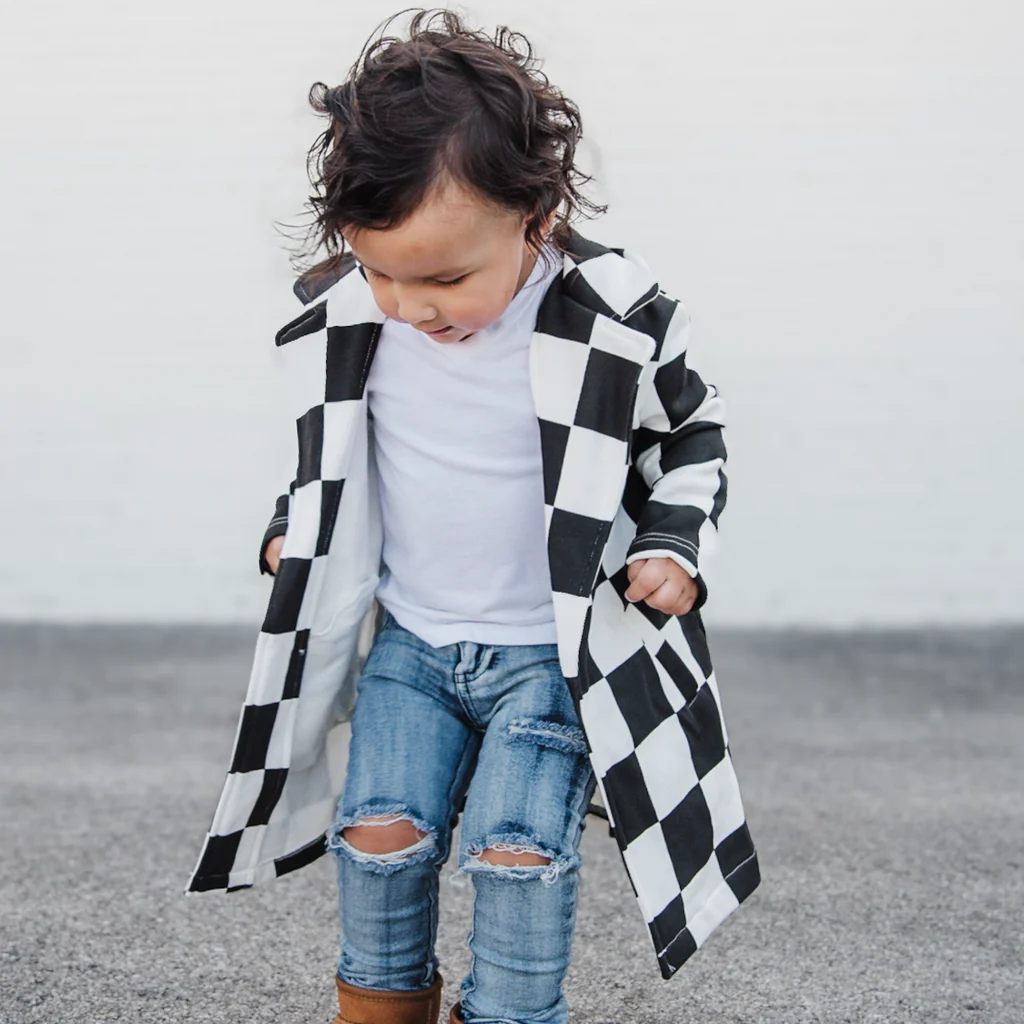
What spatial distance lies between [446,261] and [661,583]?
0.45m

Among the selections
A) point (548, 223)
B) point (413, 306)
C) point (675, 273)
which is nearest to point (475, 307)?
point (413, 306)

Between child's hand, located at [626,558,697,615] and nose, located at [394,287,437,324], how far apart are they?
38 cm

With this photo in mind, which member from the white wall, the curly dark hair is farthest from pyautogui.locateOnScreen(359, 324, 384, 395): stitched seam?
the white wall

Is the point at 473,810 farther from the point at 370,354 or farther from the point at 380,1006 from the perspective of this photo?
the point at 370,354

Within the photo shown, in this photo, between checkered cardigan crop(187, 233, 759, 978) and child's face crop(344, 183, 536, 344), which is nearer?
child's face crop(344, 183, 536, 344)

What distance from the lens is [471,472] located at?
5.65ft

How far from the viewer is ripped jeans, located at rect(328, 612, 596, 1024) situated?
155 centimetres

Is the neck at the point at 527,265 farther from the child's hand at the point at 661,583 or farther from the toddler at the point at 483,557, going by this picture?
the child's hand at the point at 661,583

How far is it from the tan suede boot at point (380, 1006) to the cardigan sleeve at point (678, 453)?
586 millimetres

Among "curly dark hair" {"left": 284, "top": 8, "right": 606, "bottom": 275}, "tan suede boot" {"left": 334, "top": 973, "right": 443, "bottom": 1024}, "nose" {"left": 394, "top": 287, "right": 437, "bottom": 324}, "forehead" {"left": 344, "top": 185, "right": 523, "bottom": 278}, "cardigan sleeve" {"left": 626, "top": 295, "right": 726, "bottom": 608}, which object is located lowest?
"tan suede boot" {"left": 334, "top": 973, "right": 443, "bottom": 1024}

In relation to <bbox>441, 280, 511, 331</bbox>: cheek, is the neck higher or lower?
higher

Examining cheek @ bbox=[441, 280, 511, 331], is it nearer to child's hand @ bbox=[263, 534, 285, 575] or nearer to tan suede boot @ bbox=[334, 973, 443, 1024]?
child's hand @ bbox=[263, 534, 285, 575]

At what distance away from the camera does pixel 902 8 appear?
4.50 meters

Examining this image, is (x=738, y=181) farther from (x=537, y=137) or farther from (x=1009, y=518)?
(x=537, y=137)
